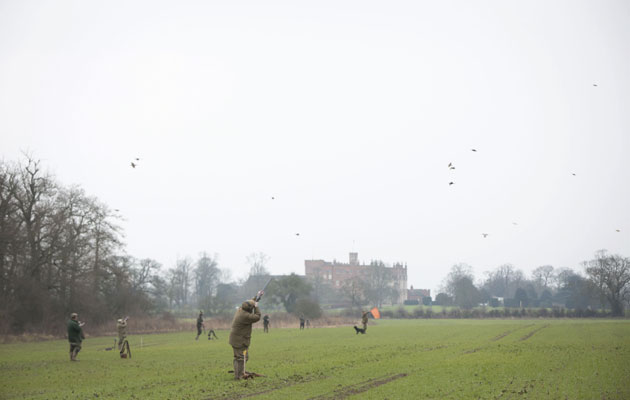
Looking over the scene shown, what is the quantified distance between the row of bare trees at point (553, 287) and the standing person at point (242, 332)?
84.8m

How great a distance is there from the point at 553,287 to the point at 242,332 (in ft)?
578

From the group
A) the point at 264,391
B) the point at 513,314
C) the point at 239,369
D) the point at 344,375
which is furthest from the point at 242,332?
the point at 513,314

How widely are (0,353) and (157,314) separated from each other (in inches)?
1481

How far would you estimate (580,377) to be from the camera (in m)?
18.1

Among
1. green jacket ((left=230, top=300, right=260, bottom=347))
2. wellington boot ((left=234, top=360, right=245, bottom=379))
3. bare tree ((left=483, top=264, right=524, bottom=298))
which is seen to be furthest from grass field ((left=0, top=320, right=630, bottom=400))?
bare tree ((left=483, top=264, right=524, bottom=298))

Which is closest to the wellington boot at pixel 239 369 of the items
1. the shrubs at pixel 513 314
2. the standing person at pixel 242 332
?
Answer: the standing person at pixel 242 332

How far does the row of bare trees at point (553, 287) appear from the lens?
9256 centimetres

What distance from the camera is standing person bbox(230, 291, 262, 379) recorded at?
1781 centimetres

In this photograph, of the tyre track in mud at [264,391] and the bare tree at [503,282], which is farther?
the bare tree at [503,282]

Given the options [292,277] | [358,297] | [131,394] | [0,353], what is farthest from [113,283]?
[358,297]

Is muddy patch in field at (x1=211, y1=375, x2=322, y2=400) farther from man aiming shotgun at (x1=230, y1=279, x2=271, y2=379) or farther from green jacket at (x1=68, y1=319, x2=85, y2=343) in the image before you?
green jacket at (x1=68, y1=319, x2=85, y2=343)

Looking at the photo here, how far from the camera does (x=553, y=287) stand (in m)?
175

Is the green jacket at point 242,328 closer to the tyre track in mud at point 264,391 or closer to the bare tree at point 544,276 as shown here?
the tyre track in mud at point 264,391

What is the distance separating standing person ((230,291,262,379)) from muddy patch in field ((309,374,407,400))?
3577mm
